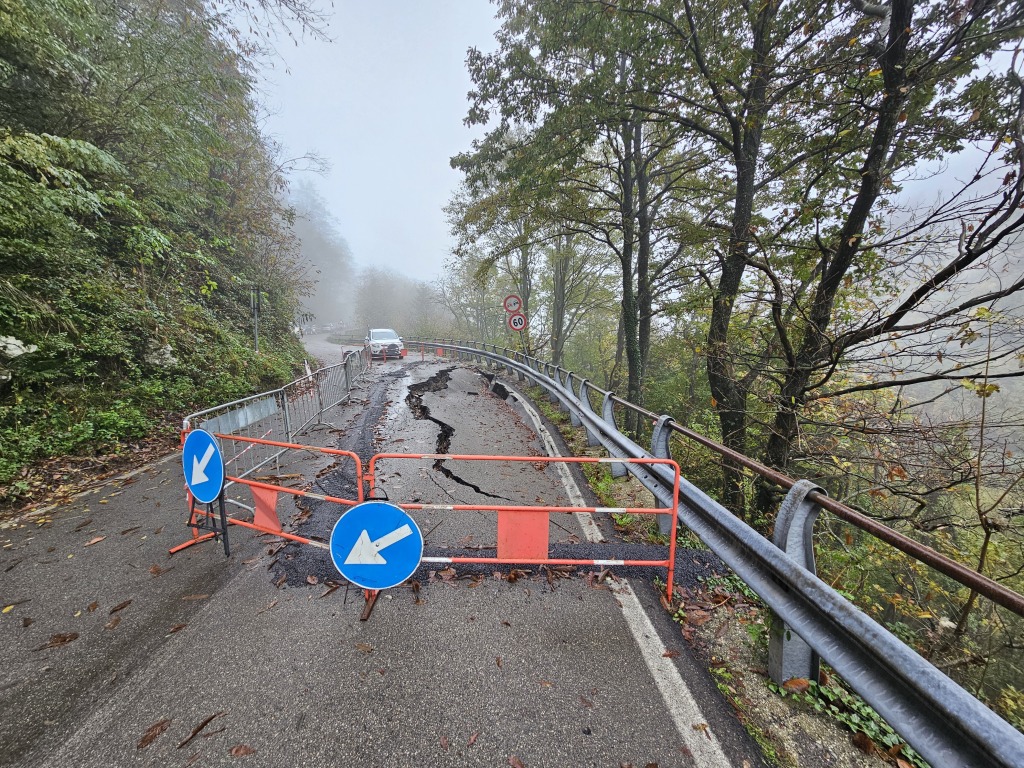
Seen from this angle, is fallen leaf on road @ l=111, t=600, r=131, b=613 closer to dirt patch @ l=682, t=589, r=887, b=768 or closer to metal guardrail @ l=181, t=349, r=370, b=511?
metal guardrail @ l=181, t=349, r=370, b=511

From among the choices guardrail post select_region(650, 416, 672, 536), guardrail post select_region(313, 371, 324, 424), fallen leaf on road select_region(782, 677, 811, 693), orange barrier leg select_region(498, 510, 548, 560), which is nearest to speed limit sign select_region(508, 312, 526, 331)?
guardrail post select_region(313, 371, 324, 424)

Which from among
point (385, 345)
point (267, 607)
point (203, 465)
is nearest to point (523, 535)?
point (267, 607)

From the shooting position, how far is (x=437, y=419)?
8094 millimetres

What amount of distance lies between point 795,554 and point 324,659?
3002 millimetres

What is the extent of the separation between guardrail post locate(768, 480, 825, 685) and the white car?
19176 millimetres

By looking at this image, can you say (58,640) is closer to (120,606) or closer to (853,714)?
(120,606)

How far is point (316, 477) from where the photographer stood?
202 inches

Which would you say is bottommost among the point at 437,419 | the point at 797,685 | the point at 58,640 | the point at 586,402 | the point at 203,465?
the point at 58,640

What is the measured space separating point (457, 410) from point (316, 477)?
4215mm

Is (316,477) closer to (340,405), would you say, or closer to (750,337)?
(340,405)

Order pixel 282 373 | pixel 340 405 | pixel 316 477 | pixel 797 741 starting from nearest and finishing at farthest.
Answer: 1. pixel 797 741
2. pixel 316 477
3. pixel 340 405
4. pixel 282 373

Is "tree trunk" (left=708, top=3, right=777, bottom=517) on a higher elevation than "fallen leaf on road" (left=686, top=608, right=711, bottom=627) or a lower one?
higher

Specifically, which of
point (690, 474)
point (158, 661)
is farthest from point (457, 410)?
point (158, 661)

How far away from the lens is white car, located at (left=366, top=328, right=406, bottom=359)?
19656mm
